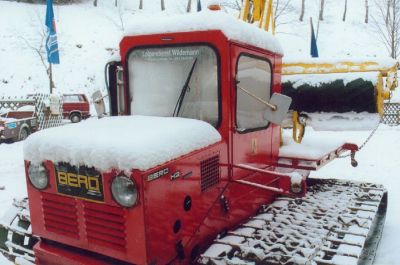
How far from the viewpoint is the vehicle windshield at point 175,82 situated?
3.83 meters

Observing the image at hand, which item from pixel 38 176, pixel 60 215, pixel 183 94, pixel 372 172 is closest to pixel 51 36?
pixel 372 172

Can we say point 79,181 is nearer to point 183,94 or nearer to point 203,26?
point 183,94

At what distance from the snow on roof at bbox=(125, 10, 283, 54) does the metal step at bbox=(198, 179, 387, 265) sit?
1844 millimetres

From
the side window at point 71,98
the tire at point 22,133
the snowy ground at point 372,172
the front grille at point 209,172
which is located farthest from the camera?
the side window at point 71,98

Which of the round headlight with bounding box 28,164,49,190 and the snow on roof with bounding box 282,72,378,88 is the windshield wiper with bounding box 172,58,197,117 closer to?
the round headlight with bounding box 28,164,49,190

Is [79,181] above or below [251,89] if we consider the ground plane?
below

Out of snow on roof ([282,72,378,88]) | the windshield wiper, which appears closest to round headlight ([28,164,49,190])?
the windshield wiper

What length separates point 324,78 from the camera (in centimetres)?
562

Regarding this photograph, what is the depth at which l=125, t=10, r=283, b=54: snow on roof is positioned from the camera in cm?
373

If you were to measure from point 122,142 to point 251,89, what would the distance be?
1.78m

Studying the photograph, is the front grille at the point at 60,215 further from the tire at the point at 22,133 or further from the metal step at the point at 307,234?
the tire at the point at 22,133

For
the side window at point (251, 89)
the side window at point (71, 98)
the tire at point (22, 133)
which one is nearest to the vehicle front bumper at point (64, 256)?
the side window at point (251, 89)

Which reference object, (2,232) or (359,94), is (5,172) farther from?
(359,94)

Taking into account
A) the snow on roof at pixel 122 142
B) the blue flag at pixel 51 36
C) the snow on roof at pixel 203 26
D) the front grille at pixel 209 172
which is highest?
the blue flag at pixel 51 36
